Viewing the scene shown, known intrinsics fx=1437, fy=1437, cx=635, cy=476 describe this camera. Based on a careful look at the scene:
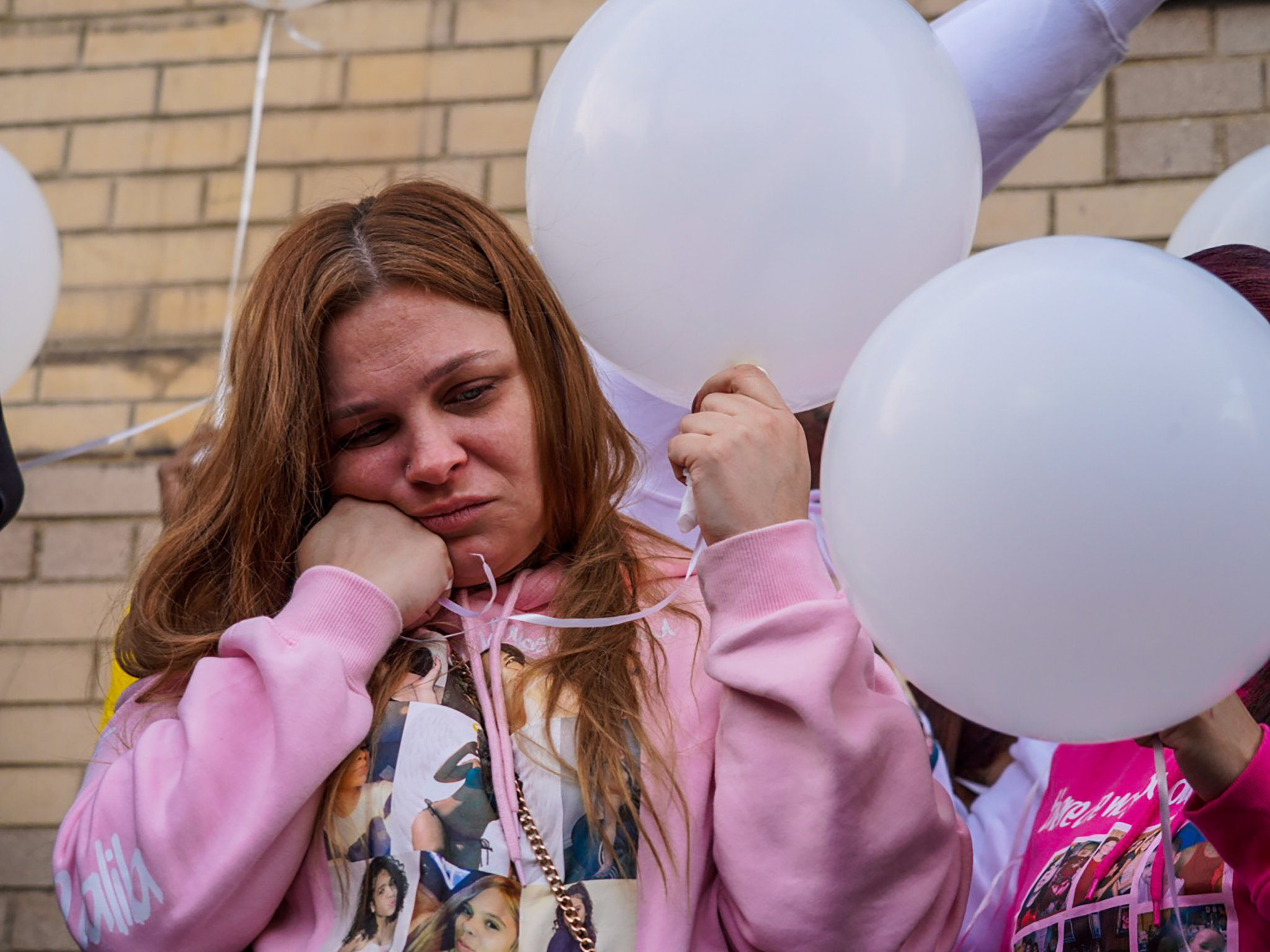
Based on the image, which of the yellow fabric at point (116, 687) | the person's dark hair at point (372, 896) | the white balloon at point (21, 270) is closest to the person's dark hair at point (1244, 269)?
the person's dark hair at point (372, 896)

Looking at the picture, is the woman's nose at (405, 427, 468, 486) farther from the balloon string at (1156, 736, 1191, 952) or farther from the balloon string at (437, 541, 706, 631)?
the balloon string at (1156, 736, 1191, 952)

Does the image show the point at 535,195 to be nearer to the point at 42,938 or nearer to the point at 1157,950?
the point at 1157,950

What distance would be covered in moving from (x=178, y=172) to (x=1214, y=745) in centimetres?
229

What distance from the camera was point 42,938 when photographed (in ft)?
8.07

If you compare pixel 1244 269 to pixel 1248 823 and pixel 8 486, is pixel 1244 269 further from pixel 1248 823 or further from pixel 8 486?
pixel 8 486

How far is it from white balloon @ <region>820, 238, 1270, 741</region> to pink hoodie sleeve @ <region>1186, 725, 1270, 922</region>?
0.10 metres

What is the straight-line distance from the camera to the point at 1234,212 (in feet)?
5.50

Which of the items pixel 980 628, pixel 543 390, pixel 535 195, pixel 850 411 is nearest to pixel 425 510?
pixel 543 390

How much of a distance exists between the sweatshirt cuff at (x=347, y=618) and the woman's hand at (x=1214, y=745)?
657 millimetres

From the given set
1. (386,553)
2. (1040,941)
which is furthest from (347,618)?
(1040,941)

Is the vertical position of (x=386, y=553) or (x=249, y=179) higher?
(x=249, y=179)

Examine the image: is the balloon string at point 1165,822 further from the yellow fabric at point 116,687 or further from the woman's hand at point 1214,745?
the yellow fabric at point 116,687

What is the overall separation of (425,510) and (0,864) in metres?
1.58

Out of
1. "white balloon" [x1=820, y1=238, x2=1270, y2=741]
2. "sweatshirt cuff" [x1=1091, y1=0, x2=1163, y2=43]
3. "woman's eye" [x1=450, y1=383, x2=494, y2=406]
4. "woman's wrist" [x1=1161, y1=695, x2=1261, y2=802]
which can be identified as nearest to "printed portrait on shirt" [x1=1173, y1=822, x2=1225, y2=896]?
"woman's wrist" [x1=1161, y1=695, x2=1261, y2=802]
